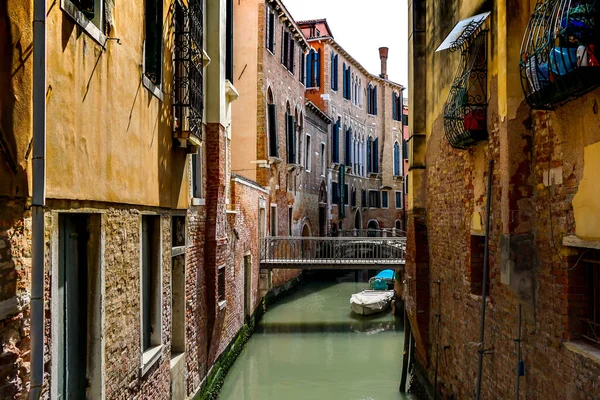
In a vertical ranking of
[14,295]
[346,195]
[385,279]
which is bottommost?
[385,279]

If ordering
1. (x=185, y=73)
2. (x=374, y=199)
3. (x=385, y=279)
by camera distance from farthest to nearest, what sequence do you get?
(x=374, y=199), (x=385, y=279), (x=185, y=73)

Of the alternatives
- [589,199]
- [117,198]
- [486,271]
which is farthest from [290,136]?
[589,199]

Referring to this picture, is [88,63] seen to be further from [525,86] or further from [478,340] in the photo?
[478,340]

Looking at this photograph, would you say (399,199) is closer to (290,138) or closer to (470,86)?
(290,138)

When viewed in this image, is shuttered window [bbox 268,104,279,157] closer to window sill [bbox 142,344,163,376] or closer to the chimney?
window sill [bbox 142,344,163,376]

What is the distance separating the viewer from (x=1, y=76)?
339 centimetres

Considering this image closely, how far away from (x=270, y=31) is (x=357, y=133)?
1499 centimetres

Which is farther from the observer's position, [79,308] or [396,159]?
[396,159]

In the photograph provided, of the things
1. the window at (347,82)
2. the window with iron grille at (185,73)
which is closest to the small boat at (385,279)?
the window at (347,82)

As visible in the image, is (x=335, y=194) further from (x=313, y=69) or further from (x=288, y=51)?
(x=288, y=51)

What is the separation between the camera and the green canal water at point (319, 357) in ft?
37.9

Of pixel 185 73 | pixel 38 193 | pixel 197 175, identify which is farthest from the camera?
pixel 197 175

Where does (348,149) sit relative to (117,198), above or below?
above

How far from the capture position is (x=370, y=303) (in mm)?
18703
